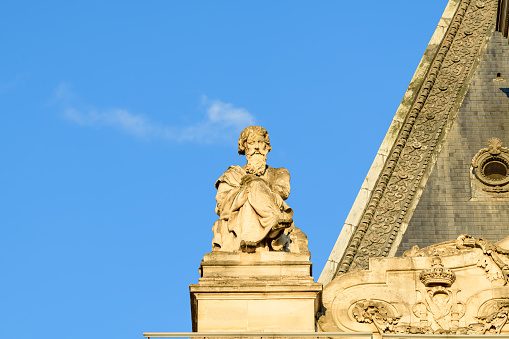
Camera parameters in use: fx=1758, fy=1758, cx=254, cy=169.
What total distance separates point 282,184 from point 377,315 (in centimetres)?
223

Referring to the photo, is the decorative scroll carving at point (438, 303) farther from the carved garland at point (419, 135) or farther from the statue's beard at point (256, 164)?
the carved garland at point (419, 135)

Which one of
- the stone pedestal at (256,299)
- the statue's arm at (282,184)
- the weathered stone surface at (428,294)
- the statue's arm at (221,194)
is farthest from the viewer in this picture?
the statue's arm at (282,184)

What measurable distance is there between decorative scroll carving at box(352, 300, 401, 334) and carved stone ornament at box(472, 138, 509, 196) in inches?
751

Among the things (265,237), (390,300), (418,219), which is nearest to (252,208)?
(265,237)

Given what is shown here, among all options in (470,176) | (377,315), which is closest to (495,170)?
(470,176)

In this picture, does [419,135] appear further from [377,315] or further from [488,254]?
[377,315]

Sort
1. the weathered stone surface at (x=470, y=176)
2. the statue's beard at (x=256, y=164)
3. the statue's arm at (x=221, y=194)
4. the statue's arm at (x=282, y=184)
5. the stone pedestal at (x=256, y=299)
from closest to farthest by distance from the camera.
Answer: the stone pedestal at (x=256, y=299) < the statue's arm at (x=221, y=194) < the statue's arm at (x=282, y=184) < the statue's beard at (x=256, y=164) < the weathered stone surface at (x=470, y=176)

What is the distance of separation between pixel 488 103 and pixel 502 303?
22.2m

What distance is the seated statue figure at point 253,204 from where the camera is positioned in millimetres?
22578

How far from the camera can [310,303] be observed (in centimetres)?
2209

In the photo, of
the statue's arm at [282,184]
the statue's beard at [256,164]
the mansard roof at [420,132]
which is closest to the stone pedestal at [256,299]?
the statue's arm at [282,184]

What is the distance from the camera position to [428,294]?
74.1ft

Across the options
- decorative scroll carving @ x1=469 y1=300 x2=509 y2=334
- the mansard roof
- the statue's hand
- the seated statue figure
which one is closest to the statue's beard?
the seated statue figure

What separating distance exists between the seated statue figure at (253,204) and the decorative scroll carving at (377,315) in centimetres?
125
